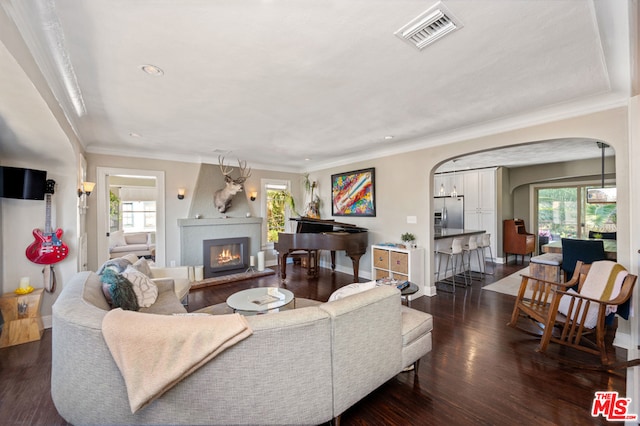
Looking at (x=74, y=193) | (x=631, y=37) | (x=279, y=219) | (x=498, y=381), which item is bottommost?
(x=498, y=381)

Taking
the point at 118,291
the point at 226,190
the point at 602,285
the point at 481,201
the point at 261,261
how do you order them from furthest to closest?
the point at 481,201 → the point at 261,261 → the point at 226,190 → the point at 602,285 → the point at 118,291

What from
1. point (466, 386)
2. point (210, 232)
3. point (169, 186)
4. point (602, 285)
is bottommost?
point (466, 386)

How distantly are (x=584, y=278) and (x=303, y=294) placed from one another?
3657 mm

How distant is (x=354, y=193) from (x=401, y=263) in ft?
6.39

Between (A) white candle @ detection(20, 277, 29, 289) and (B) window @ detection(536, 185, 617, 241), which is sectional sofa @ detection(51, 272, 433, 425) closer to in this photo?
(A) white candle @ detection(20, 277, 29, 289)

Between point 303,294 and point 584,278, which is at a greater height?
point 584,278

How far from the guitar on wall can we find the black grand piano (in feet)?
10.6

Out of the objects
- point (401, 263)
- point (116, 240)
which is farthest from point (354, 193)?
point (116, 240)

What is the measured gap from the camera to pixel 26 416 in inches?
71.3

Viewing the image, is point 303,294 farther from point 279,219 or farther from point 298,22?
point 298,22

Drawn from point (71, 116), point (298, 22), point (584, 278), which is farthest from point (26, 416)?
point (584, 278)

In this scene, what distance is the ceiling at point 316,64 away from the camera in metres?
1.54

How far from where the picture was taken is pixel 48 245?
10.4ft

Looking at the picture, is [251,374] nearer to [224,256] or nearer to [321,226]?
[321,226]
